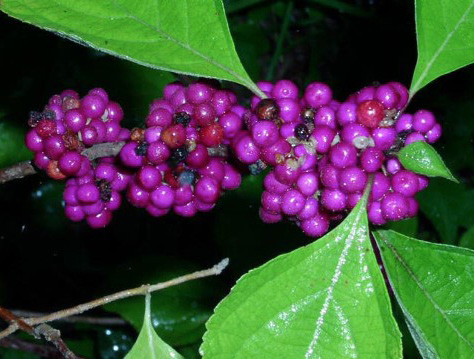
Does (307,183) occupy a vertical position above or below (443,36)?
below

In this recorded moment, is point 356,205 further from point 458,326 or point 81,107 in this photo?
point 81,107

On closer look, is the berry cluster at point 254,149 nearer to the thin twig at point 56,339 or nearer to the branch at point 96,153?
the branch at point 96,153

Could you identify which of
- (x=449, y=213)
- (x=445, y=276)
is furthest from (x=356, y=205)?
(x=449, y=213)

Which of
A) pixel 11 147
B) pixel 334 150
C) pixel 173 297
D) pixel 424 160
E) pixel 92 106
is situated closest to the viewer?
pixel 424 160

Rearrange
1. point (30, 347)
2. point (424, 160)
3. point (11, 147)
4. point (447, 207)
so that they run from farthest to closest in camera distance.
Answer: point (447, 207), point (11, 147), point (30, 347), point (424, 160)

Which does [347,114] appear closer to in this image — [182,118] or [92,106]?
[182,118]

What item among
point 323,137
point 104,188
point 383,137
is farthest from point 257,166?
point 104,188

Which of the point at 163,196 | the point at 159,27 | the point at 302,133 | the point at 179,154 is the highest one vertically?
the point at 159,27
